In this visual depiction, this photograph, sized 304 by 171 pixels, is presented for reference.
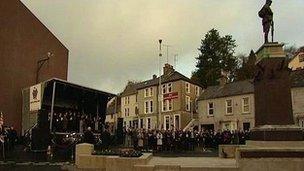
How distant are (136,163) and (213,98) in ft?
124

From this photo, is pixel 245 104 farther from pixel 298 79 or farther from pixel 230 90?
pixel 298 79

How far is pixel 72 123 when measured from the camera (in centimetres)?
3058

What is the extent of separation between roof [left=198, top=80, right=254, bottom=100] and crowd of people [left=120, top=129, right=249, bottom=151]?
44.7 feet

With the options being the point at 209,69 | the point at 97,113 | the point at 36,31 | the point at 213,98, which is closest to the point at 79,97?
the point at 97,113

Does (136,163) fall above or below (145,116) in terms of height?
below

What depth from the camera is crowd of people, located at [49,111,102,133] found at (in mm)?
28703

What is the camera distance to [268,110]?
14.3 meters

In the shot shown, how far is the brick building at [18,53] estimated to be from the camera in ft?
108

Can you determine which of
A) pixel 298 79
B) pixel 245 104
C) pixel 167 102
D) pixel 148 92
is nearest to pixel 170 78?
pixel 167 102

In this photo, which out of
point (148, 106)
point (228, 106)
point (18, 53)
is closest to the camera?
point (18, 53)

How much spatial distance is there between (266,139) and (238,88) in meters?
34.4

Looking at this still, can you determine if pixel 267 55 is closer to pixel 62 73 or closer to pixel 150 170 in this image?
pixel 150 170

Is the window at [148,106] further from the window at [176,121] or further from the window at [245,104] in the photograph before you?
the window at [245,104]

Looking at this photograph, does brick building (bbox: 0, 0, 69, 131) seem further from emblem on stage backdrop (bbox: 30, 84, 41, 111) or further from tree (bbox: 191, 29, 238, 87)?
tree (bbox: 191, 29, 238, 87)
